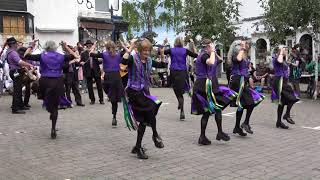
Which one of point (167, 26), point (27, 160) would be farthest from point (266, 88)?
point (167, 26)

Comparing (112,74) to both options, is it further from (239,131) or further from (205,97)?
(239,131)

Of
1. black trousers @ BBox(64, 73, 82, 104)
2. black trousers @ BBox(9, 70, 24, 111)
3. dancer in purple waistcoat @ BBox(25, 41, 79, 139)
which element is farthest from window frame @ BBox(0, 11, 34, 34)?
dancer in purple waistcoat @ BBox(25, 41, 79, 139)

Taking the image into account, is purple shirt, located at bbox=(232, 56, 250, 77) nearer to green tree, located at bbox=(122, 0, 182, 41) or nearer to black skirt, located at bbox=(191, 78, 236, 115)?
black skirt, located at bbox=(191, 78, 236, 115)

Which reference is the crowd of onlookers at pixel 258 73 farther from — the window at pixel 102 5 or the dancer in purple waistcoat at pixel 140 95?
the window at pixel 102 5

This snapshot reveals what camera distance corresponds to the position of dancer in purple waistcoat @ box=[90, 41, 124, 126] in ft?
33.0

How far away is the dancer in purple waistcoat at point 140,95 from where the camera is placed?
23.1 ft

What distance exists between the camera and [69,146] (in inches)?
312

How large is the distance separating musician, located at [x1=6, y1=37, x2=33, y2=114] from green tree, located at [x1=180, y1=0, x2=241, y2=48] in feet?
42.2

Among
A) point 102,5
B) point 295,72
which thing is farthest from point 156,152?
point 102,5

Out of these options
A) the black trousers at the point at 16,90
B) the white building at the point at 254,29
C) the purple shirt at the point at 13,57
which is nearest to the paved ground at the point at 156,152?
the black trousers at the point at 16,90

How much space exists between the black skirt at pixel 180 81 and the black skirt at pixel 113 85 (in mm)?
1310

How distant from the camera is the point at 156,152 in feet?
24.5

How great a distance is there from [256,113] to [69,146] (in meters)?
5.53

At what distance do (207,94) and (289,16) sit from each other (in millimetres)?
9071
